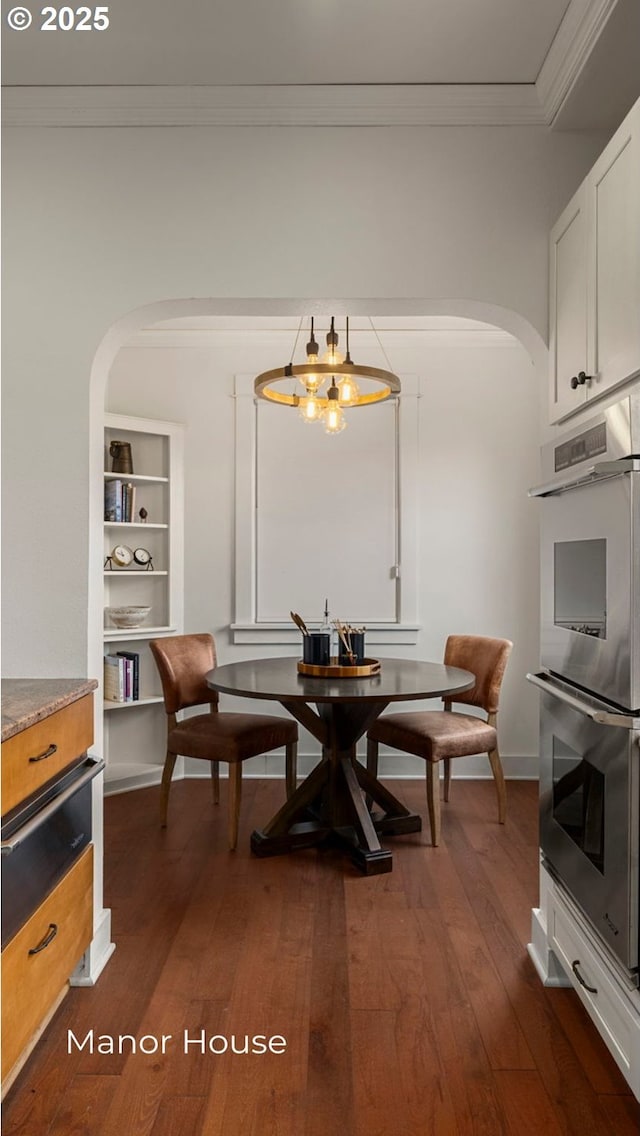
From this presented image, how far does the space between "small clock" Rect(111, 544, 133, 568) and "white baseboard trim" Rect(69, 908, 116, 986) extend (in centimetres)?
232

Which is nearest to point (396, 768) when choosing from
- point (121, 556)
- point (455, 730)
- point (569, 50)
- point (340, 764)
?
point (455, 730)

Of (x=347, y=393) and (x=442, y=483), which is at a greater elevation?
(x=347, y=393)

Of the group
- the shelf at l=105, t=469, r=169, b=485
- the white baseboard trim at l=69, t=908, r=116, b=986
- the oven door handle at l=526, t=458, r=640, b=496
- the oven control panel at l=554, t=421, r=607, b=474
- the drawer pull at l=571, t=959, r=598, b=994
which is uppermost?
the shelf at l=105, t=469, r=169, b=485

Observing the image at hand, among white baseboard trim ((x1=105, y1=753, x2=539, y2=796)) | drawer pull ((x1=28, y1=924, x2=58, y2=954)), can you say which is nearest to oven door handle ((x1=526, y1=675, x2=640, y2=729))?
drawer pull ((x1=28, y1=924, x2=58, y2=954))

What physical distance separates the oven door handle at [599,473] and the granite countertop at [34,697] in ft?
4.68

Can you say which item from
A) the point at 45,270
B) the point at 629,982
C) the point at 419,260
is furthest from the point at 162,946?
the point at 419,260

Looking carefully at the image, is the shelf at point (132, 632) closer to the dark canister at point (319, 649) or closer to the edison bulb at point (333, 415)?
the dark canister at point (319, 649)

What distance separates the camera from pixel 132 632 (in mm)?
4477

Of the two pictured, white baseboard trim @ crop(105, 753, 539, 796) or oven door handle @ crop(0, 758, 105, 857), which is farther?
white baseboard trim @ crop(105, 753, 539, 796)

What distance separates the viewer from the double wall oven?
1.68 metres

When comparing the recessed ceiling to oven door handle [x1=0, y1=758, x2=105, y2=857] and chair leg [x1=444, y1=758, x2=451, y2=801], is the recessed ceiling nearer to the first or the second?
oven door handle [x1=0, y1=758, x2=105, y2=857]

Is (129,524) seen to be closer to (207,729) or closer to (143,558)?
(143,558)

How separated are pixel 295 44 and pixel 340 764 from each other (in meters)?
2.75

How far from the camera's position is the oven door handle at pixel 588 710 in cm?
167
